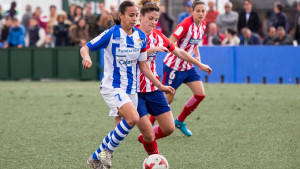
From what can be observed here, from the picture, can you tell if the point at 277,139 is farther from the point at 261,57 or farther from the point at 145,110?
the point at 261,57

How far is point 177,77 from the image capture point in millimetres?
8961

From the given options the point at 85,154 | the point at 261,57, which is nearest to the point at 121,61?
the point at 85,154

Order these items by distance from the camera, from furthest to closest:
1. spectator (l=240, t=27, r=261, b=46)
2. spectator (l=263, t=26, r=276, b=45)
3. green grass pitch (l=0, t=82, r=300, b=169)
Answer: spectator (l=240, t=27, r=261, b=46) → spectator (l=263, t=26, r=276, b=45) → green grass pitch (l=0, t=82, r=300, b=169)

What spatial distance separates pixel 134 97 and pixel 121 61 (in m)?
0.43

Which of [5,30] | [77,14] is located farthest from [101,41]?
[5,30]

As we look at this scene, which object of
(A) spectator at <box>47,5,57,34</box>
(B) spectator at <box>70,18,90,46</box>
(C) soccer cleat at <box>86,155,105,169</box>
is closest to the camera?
(C) soccer cleat at <box>86,155,105,169</box>

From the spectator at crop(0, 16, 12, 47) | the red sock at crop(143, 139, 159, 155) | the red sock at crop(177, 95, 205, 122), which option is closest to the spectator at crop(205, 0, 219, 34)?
the spectator at crop(0, 16, 12, 47)

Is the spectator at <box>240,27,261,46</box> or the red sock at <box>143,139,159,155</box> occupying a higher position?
the spectator at <box>240,27,261,46</box>

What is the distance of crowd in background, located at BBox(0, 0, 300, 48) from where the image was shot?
18062 millimetres

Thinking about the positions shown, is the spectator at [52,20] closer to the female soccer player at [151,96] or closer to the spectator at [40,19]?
the spectator at [40,19]

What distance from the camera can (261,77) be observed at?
17.6m

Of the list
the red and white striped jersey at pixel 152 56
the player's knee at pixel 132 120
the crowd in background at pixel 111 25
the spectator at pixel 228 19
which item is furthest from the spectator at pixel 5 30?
the player's knee at pixel 132 120

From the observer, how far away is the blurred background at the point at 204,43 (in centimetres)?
1750

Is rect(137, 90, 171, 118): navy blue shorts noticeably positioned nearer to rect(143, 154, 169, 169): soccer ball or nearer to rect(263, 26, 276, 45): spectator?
rect(143, 154, 169, 169): soccer ball
